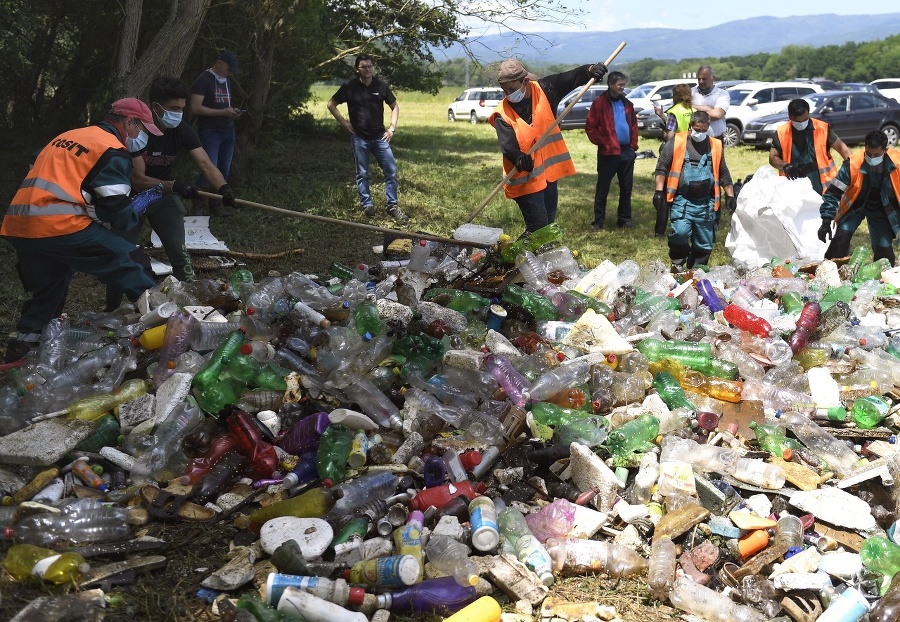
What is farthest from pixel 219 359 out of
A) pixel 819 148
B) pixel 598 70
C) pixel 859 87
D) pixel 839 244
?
pixel 859 87

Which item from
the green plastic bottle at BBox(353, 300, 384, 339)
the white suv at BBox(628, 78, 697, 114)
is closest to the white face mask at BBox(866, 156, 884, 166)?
the green plastic bottle at BBox(353, 300, 384, 339)

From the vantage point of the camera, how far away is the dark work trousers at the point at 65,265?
4469 millimetres

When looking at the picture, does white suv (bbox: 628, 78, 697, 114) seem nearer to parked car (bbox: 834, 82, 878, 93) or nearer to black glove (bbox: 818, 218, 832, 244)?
parked car (bbox: 834, 82, 878, 93)

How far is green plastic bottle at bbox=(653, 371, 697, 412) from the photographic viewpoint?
440 centimetres

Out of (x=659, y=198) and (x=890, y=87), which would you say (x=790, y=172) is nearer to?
(x=659, y=198)

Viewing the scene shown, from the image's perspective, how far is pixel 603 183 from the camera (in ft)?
28.7

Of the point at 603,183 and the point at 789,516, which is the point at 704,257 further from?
the point at 789,516

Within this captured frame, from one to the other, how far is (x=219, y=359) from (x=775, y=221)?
5464 mm

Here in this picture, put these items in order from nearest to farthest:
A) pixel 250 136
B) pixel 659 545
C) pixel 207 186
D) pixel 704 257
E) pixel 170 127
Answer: pixel 659 545 < pixel 170 127 < pixel 704 257 < pixel 207 186 < pixel 250 136

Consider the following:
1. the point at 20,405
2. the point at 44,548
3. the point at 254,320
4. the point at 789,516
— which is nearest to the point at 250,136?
the point at 254,320

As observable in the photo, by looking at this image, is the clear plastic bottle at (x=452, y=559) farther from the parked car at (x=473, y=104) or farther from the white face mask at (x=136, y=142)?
the parked car at (x=473, y=104)

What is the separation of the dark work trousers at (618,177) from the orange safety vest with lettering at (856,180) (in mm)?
2460

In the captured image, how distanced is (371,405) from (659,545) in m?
1.70

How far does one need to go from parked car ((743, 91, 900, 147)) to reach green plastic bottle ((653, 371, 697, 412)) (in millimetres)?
13174
